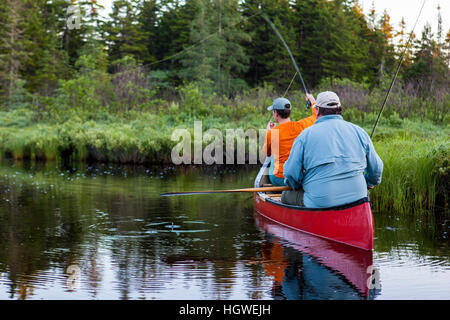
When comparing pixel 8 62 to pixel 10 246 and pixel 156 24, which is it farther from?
pixel 10 246

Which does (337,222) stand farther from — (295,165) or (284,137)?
Answer: (284,137)

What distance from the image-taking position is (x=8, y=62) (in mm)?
47531

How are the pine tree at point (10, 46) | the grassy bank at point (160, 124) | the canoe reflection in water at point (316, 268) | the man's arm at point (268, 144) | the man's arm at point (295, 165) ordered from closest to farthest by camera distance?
the canoe reflection in water at point (316, 268)
the man's arm at point (295, 165)
the man's arm at point (268, 144)
the grassy bank at point (160, 124)
the pine tree at point (10, 46)

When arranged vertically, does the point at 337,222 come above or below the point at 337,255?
above

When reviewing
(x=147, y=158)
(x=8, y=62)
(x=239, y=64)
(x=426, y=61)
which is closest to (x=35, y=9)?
(x=8, y=62)

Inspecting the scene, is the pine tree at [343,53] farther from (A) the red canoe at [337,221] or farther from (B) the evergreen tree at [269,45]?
(A) the red canoe at [337,221]

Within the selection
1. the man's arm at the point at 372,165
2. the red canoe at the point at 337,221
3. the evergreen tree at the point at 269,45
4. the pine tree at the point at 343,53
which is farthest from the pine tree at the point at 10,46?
the man's arm at the point at 372,165

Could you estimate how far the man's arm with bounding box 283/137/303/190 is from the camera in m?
6.79

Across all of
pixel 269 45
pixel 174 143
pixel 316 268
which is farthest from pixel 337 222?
pixel 269 45

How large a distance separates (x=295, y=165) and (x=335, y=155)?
1.70ft

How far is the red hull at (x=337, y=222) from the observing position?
6.50m

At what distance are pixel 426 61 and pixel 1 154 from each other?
944 inches

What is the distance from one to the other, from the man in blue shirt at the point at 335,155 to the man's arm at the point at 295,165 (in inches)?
0.4

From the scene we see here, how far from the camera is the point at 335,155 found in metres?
6.55
